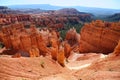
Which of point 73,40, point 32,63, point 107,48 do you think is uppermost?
point 32,63

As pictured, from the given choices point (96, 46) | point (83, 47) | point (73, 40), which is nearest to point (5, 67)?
point (96, 46)

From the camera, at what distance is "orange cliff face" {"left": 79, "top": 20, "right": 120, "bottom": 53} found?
32.0 metres

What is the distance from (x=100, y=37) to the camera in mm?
35094

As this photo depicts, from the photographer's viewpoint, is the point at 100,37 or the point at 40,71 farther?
the point at 100,37

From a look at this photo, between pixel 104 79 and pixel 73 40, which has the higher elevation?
pixel 104 79

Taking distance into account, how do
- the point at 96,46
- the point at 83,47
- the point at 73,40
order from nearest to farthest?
the point at 96,46
the point at 83,47
the point at 73,40

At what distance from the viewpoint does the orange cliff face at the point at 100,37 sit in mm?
32000

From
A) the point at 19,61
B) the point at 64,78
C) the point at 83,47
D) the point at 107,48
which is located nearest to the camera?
the point at 64,78

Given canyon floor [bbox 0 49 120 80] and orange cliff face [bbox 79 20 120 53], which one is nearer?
canyon floor [bbox 0 49 120 80]

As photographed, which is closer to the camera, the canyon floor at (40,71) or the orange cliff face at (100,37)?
the canyon floor at (40,71)

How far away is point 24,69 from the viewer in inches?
634

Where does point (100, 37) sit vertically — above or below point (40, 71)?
below

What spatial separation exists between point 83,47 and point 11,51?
547 inches

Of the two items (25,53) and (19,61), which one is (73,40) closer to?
(25,53)
